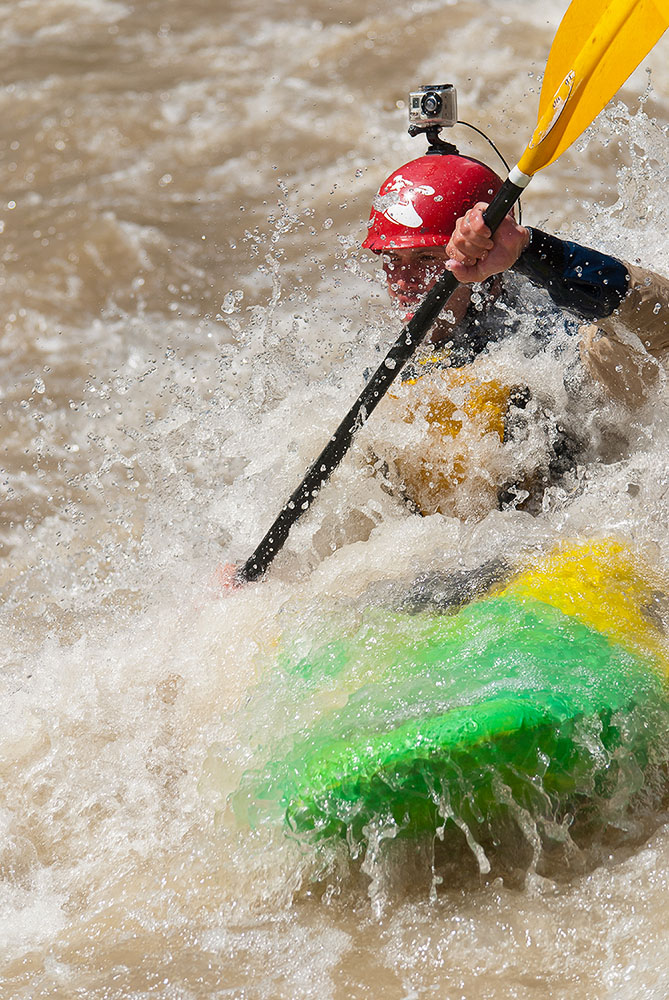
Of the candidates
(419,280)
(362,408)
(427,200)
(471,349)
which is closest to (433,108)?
(427,200)

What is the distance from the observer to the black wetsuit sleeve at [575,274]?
214 centimetres

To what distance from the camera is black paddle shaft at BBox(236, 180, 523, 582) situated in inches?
86.6

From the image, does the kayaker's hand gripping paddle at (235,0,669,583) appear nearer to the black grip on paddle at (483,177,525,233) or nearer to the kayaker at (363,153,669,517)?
the black grip on paddle at (483,177,525,233)

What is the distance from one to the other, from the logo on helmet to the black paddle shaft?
0.81 ft

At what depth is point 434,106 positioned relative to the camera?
2.49 metres

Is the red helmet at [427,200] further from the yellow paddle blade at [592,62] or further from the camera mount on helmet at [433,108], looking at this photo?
the yellow paddle blade at [592,62]

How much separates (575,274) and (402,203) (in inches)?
19.6

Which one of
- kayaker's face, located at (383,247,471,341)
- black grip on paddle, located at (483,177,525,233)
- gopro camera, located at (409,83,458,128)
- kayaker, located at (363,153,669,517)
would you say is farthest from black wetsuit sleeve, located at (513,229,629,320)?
gopro camera, located at (409,83,458,128)

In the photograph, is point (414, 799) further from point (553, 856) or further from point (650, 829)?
point (650, 829)

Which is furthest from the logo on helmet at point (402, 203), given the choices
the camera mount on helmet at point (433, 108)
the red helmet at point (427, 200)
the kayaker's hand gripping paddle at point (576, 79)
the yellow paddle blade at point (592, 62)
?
the yellow paddle blade at point (592, 62)

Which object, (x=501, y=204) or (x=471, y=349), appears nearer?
(x=501, y=204)

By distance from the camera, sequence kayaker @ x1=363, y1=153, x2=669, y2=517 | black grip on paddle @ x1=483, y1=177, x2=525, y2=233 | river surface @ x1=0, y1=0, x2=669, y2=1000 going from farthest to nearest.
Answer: kayaker @ x1=363, y1=153, x2=669, y2=517 < black grip on paddle @ x1=483, y1=177, x2=525, y2=233 < river surface @ x1=0, y1=0, x2=669, y2=1000

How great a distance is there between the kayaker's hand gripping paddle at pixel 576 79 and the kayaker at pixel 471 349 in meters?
0.18

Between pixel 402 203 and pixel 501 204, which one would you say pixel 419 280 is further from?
pixel 501 204
